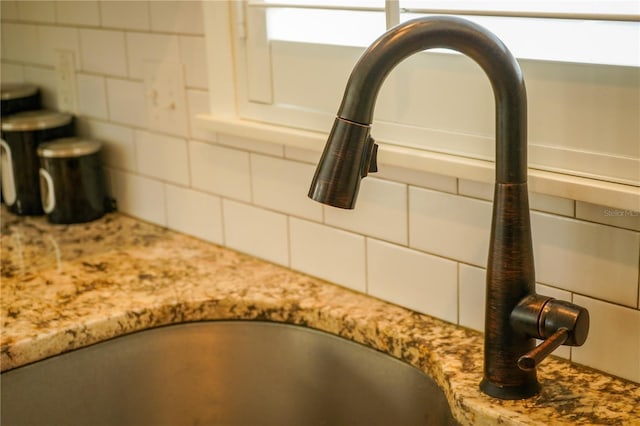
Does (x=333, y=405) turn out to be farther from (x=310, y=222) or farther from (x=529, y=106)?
(x=529, y=106)

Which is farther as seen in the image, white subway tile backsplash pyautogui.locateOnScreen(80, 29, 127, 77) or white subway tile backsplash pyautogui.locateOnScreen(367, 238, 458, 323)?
white subway tile backsplash pyautogui.locateOnScreen(80, 29, 127, 77)

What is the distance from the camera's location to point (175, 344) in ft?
4.57

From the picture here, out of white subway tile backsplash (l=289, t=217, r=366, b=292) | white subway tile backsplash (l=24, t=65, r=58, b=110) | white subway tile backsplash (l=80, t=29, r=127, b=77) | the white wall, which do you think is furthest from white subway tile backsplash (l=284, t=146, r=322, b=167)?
white subway tile backsplash (l=24, t=65, r=58, b=110)

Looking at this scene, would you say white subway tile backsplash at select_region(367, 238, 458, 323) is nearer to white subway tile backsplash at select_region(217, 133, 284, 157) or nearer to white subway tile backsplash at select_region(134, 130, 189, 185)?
white subway tile backsplash at select_region(217, 133, 284, 157)

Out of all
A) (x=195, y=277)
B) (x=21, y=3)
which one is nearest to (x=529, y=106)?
(x=195, y=277)

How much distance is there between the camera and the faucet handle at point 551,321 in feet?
3.12

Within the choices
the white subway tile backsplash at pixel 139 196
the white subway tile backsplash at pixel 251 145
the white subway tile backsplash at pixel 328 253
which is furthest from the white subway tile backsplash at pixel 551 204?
the white subway tile backsplash at pixel 139 196

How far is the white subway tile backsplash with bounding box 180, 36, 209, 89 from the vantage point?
155 cm

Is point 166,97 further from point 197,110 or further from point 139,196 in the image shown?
point 139,196

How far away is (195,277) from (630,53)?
0.81 metres

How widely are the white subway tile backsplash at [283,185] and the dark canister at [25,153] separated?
0.57 metres

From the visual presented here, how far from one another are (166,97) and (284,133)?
37 centimetres

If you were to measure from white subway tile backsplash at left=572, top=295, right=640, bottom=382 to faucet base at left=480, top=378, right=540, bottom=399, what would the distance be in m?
0.11

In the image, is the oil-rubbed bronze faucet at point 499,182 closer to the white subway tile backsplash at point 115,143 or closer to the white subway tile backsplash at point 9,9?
the white subway tile backsplash at point 115,143
